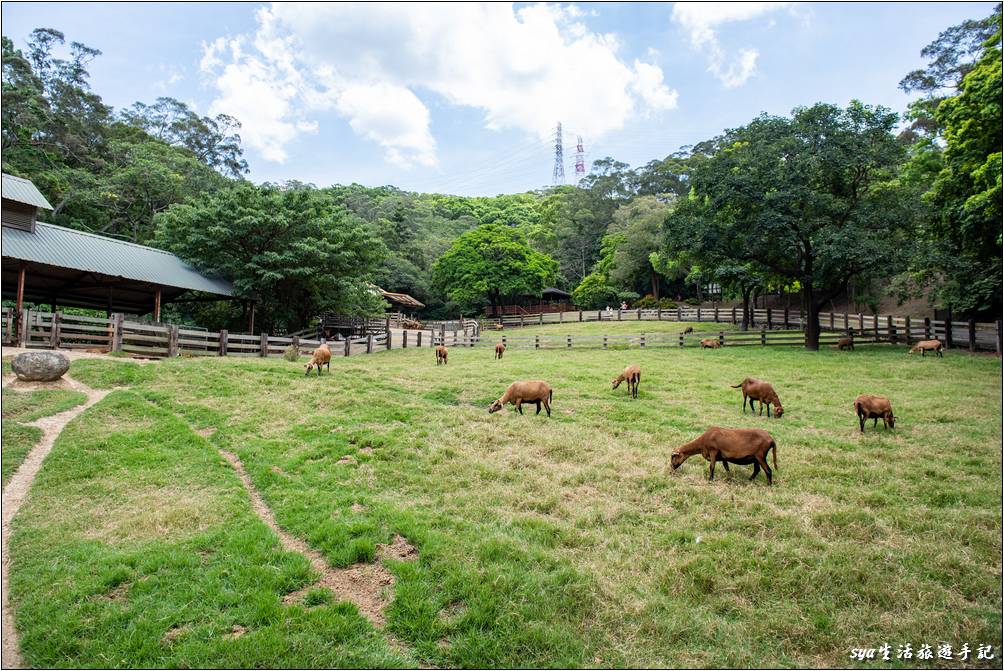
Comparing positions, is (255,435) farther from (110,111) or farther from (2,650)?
(110,111)

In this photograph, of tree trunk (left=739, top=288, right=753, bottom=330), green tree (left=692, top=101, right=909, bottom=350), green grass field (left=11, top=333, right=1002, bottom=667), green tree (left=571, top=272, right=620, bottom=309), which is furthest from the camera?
green tree (left=571, top=272, right=620, bottom=309)

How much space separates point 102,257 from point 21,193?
3101 mm

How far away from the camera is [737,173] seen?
77.6 feet

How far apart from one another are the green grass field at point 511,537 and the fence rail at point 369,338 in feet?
26.1

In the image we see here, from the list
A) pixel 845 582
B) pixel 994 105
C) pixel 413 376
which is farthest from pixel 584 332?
pixel 845 582

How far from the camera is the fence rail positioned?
56.4 ft

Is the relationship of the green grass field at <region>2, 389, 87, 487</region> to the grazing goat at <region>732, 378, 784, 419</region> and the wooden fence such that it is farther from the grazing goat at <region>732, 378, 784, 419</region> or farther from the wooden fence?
the wooden fence

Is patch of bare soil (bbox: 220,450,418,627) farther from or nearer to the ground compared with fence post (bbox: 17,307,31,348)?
nearer to the ground

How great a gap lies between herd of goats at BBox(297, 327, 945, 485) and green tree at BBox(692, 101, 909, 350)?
12709 mm

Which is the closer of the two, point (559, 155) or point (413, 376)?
point (413, 376)

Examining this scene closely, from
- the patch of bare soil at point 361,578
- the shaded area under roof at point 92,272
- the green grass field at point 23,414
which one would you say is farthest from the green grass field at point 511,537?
the shaded area under roof at point 92,272

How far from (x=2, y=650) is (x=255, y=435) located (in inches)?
223

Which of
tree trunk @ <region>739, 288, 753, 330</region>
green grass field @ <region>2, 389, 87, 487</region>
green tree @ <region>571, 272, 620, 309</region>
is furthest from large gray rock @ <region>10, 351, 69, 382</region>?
green tree @ <region>571, 272, 620, 309</region>

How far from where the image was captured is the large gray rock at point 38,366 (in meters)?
12.6
